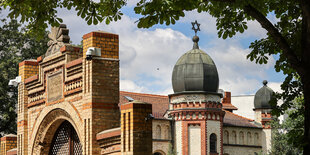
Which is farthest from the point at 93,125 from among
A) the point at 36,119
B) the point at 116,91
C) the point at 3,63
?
the point at 3,63

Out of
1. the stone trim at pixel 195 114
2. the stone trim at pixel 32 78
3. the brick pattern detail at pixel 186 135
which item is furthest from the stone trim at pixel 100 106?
the stone trim at pixel 195 114

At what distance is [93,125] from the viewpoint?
1468 centimetres

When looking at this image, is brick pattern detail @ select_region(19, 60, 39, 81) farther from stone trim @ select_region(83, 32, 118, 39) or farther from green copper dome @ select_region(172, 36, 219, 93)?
green copper dome @ select_region(172, 36, 219, 93)

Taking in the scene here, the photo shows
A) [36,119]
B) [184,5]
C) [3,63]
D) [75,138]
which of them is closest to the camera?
[184,5]

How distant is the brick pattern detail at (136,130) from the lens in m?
13.4

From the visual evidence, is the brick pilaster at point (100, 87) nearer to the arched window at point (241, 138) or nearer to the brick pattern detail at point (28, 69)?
the brick pattern detail at point (28, 69)

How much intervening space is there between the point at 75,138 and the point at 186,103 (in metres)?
30.2

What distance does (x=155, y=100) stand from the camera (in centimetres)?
5241

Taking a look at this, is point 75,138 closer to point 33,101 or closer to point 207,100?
point 33,101

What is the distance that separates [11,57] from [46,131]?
72.3ft

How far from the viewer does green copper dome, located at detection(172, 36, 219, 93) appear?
4600cm

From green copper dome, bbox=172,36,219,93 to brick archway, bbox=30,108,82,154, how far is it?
1143 inches

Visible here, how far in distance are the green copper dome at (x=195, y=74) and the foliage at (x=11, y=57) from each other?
12.5 meters

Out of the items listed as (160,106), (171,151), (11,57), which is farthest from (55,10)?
(160,106)
